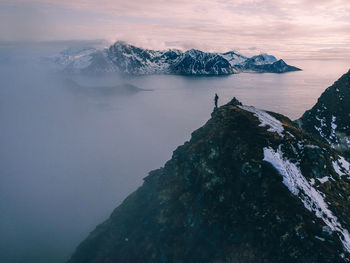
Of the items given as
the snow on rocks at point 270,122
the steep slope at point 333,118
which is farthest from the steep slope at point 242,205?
the steep slope at point 333,118

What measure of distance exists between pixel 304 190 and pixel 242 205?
44.5 feet

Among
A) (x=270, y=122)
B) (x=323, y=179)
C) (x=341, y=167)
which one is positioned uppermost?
(x=270, y=122)

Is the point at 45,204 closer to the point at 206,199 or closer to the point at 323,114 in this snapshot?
the point at 206,199

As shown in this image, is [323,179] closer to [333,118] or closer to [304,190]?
[304,190]

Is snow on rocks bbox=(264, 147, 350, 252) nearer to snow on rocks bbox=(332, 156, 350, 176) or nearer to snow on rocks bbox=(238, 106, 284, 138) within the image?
snow on rocks bbox=(238, 106, 284, 138)

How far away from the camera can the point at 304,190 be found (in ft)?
154

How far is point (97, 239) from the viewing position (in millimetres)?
74000

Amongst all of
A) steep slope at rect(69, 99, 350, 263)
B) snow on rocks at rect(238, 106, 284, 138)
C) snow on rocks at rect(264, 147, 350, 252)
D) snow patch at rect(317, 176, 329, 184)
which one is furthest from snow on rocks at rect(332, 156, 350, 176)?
snow on rocks at rect(238, 106, 284, 138)

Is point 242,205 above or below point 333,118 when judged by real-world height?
below

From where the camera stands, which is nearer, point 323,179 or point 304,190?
point 304,190

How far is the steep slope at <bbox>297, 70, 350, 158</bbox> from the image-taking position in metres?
90.9

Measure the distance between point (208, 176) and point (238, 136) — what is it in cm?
1371

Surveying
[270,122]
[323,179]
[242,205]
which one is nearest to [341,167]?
[323,179]

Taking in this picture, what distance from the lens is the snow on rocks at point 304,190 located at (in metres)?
42.0
